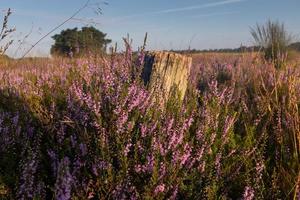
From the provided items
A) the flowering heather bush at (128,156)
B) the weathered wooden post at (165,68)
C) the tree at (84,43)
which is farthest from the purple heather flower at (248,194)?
the tree at (84,43)

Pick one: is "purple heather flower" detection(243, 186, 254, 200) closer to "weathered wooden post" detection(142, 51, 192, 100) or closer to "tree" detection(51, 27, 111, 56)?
"weathered wooden post" detection(142, 51, 192, 100)

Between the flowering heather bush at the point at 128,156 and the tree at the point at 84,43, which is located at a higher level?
the tree at the point at 84,43

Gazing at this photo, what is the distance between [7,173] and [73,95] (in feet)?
2.78

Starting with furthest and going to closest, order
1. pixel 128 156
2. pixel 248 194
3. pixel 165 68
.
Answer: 1. pixel 165 68
2. pixel 128 156
3. pixel 248 194

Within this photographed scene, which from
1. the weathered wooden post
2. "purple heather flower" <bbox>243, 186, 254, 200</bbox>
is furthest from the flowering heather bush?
the weathered wooden post

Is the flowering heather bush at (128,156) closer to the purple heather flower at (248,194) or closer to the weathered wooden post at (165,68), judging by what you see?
the purple heather flower at (248,194)

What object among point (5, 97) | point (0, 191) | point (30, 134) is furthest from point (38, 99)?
point (0, 191)

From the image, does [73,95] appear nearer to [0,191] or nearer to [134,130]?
[134,130]

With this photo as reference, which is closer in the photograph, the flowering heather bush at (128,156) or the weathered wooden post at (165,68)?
the flowering heather bush at (128,156)

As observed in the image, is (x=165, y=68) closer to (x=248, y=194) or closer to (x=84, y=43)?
(x=84, y=43)

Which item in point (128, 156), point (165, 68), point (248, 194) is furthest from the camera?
point (165, 68)

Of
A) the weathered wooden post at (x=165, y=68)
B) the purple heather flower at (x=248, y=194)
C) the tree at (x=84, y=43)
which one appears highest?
the tree at (x=84, y=43)

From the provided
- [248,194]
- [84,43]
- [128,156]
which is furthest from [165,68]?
[248,194]

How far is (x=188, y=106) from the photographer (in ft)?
12.8
